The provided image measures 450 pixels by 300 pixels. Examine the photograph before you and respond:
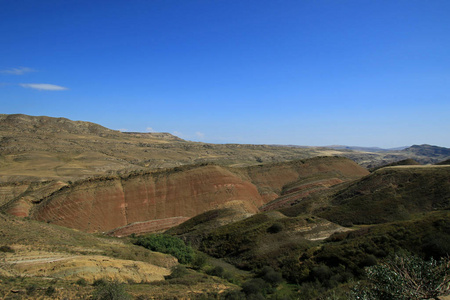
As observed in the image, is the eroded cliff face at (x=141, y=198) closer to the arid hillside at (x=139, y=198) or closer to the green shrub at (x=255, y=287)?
the arid hillside at (x=139, y=198)

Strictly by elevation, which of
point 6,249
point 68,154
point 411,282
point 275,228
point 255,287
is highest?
point 68,154

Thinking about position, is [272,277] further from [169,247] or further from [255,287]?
[169,247]

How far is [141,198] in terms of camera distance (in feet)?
145

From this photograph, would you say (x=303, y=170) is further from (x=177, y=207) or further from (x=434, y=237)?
(x=434, y=237)

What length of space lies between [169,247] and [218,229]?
8.31 m

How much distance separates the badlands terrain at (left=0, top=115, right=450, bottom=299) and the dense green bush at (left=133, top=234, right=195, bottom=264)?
15cm

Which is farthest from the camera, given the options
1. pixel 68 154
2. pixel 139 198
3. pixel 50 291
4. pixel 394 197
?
pixel 68 154

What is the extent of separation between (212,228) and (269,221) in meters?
7.39

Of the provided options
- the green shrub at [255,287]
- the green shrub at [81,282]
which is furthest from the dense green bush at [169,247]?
the green shrub at [81,282]

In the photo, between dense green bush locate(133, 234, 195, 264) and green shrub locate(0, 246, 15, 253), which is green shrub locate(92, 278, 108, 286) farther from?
dense green bush locate(133, 234, 195, 264)

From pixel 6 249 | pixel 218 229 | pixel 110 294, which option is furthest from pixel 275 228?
pixel 6 249

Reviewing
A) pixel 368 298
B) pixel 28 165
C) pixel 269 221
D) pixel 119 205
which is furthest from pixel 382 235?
pixel 28 165

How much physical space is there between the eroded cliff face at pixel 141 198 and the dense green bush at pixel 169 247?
15.8 meters

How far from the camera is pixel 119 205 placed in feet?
139
